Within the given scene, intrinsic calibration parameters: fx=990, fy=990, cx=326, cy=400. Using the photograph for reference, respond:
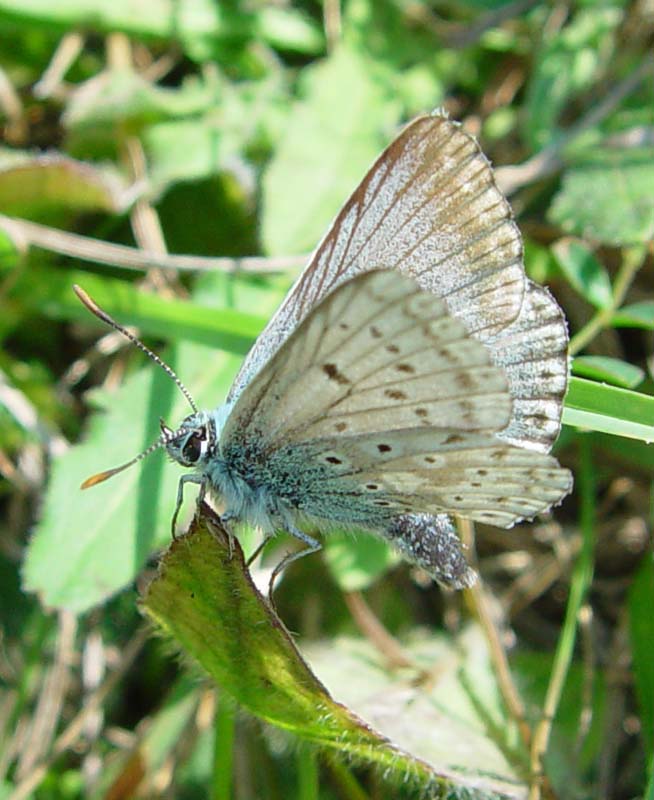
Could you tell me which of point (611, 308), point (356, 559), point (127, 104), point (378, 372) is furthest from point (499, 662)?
point (127, 104)

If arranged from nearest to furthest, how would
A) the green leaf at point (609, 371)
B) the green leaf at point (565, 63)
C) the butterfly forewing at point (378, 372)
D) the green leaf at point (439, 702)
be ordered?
the butterfly forewing at point (378, 372) → the green leaf at point (439, 702) → the green leaf at point (609, 371) → the green leaf at point (565, 63)

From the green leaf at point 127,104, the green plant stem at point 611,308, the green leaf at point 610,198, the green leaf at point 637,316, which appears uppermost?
the green leaf at point 127,104

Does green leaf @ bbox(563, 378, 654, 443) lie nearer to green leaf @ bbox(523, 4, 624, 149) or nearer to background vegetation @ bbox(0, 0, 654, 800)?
background vegetation @ bbox(0, 0, 654, 800)

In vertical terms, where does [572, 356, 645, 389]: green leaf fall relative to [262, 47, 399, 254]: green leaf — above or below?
below

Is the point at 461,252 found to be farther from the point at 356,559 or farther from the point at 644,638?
the point at 644,638

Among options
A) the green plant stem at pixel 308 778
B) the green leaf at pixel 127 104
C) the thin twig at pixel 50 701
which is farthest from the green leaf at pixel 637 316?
the thin twig at pixel 50 701

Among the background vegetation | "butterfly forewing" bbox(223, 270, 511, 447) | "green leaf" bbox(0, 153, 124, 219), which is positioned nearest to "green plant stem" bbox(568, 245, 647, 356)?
the background vegetation

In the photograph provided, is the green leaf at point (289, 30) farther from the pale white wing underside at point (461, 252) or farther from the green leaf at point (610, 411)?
the green leaf at point (610, 411)
